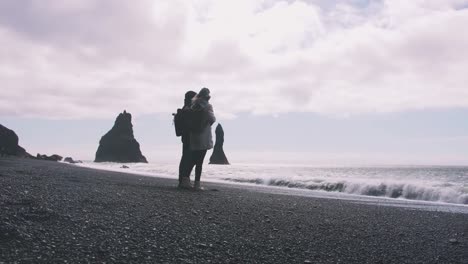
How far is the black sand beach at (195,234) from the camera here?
356 centimetres

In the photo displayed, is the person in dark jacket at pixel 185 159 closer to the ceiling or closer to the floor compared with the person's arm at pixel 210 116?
closer to the floor

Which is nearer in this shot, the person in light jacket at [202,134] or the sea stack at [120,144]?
the person in light jacket at [202,134]

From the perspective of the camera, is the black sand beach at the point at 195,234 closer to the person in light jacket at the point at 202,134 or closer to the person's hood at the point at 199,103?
the person in light jacket at the point at 202,134

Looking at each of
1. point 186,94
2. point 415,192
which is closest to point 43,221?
point 186,94

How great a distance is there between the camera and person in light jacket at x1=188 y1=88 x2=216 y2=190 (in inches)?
397

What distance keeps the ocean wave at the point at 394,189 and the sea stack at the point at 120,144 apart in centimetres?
11003

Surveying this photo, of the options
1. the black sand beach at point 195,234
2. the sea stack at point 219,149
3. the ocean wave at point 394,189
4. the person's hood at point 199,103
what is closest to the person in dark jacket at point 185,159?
the person's hood at point 199,103

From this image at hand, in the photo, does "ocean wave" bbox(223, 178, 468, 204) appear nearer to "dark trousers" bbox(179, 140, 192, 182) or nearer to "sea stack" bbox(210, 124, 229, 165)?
"dark trousers" bbox(179, 140, 192, 182)

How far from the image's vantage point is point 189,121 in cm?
1009

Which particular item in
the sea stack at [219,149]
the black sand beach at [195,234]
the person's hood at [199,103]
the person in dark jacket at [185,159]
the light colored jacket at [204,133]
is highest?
the sea stack at [219,149]

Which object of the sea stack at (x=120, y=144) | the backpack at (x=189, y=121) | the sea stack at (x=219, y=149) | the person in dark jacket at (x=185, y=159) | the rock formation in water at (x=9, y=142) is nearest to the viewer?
the backpack at (x=189, y=121)

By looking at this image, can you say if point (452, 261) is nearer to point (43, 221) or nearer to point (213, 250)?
point (213, 250)

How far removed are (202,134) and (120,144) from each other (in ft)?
386

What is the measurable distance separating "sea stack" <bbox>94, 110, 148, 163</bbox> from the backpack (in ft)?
378
